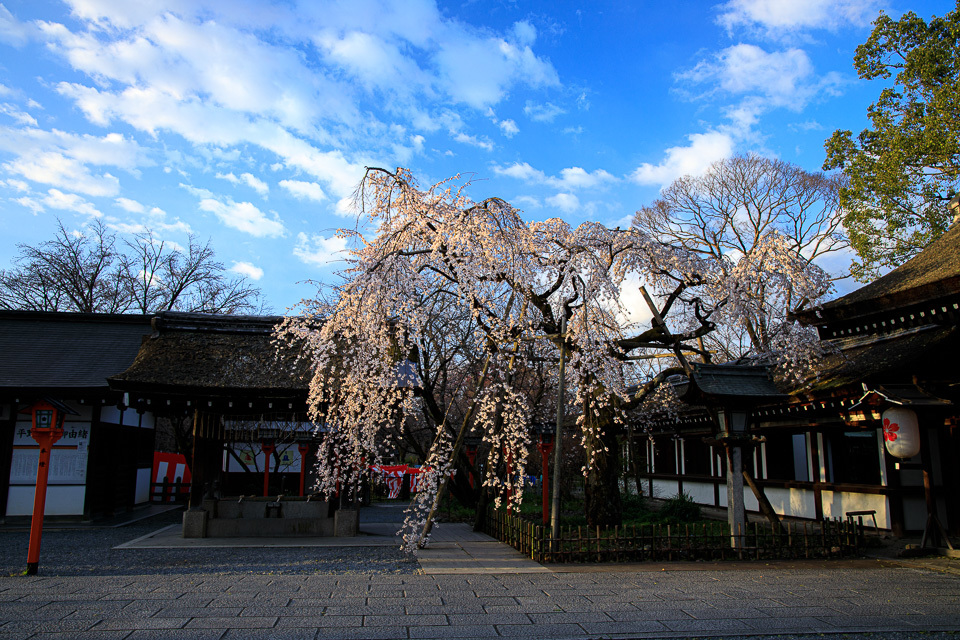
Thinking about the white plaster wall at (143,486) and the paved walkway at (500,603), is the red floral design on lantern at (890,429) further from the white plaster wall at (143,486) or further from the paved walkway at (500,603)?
the white plaster wall at (143,486)

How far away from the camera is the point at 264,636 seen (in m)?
5.20

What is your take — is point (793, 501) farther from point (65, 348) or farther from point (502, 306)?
point (65, 348)

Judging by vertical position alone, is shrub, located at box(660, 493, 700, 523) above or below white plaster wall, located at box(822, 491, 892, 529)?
below

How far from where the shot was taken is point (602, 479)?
1160 cm

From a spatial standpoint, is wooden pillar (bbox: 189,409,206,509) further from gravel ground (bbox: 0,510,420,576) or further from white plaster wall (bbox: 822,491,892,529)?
Result: white plaster wall (bbox: 822,491,892,529)

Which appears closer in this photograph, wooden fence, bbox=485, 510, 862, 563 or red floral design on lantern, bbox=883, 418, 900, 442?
red floral design on lantern, bbox=883, 418, 900, 442

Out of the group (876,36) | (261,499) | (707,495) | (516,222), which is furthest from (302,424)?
(876,36)

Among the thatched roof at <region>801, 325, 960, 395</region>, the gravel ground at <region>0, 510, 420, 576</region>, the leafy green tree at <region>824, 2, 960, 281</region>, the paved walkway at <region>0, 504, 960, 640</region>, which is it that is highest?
the leafy green tree at <region>824, 2, 960, 281</region>

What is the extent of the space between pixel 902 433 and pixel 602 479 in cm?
508

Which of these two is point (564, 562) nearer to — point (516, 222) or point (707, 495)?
point (516, 222)

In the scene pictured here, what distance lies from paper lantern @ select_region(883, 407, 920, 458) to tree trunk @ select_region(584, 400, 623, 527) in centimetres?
451

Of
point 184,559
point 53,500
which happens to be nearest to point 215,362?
point 184,559

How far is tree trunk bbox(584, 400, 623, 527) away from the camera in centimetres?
1140

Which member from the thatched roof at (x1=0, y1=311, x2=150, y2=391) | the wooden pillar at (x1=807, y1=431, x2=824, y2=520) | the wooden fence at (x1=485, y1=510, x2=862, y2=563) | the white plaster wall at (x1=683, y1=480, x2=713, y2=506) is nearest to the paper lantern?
the wooden fence at (x1=485, y1=510, x2=862, y2=563)
